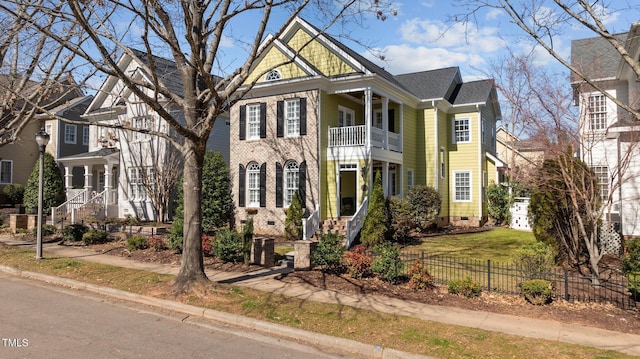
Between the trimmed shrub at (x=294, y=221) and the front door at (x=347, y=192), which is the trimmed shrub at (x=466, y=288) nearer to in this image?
the trimmed shrub at (x=294, y=221)

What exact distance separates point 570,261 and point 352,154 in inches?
370

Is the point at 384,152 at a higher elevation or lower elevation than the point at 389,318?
higher

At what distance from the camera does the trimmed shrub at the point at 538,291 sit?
28.5 ft

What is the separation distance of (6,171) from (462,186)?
33506 millimetres

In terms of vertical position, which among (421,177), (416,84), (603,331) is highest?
(416,84)

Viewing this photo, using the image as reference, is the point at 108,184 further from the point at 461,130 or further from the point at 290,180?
the point at 461,130

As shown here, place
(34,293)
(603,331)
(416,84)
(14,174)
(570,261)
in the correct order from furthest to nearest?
1. (14,174)
2. (416,84)
3. (570,261)
4. (34,293)
5. (603,331)

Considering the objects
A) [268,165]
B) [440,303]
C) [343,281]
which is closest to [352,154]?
[268,165]

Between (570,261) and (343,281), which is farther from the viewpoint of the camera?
(570,261)

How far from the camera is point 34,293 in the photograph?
9.64 meters

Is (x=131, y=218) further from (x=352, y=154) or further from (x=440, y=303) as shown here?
(x=440, y=303)

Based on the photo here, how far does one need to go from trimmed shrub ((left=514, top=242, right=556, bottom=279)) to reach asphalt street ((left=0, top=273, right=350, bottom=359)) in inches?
221

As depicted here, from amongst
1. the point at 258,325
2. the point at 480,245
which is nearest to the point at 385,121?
the point at 480,245

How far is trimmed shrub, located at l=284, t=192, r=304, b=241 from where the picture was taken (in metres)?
18.1
